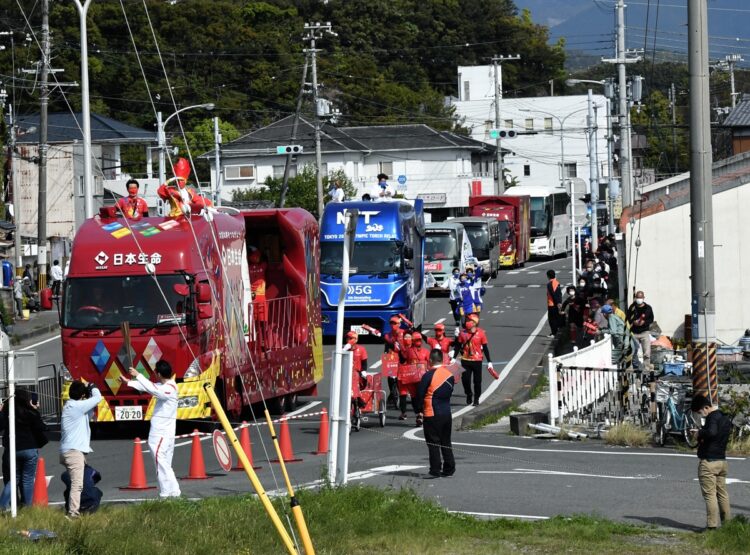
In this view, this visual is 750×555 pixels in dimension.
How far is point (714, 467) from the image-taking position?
41.8ft

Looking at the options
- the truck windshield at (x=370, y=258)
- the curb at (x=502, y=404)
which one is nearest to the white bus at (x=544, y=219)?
the truck windshield at (x=370, y=258)

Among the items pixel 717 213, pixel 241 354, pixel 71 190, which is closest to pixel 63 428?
pixel 241 354

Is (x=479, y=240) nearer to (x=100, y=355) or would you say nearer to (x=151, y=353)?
(x=151, y=353)

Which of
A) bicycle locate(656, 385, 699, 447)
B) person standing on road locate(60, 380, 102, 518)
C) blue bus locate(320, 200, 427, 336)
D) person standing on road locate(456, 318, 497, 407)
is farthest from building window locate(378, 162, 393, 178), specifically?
person standing on road locate(60, 380, 102, 518)

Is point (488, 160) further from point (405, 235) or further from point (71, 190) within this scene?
point (405, 235)

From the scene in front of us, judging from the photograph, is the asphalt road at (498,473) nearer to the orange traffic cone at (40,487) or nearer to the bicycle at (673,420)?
the bicycle at (673,420)

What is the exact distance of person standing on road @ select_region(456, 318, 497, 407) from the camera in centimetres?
2358

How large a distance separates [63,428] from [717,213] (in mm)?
21874

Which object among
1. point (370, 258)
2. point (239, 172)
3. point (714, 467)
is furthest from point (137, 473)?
point (239, 172)

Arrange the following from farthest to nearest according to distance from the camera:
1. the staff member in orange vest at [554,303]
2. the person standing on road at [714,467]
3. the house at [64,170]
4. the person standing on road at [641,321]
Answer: the house at [64,170], the staff member in orange vest at [554,303], the person standing on road at [641,321], the person standing on road at [714,467]

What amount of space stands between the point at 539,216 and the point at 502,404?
50444 millimetres

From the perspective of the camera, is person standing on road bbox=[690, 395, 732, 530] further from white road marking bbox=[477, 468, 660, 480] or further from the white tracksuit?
the white tracksuit

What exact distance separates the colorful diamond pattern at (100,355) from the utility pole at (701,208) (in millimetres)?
8673

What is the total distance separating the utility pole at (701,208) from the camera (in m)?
18.6
